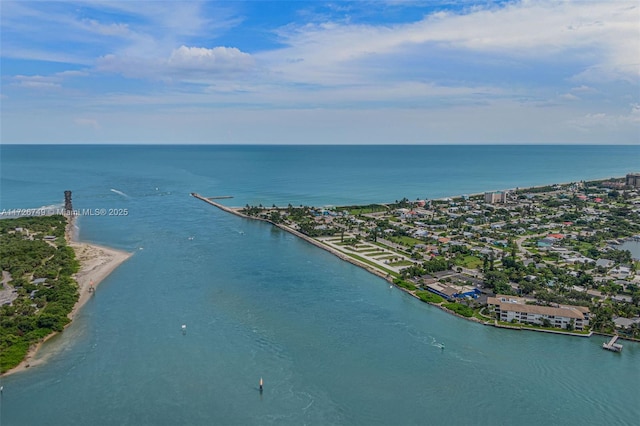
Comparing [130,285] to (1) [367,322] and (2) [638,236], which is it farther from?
(2) [638,236]

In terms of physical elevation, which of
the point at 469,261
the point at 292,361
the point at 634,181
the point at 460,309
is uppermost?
the point at 634,181

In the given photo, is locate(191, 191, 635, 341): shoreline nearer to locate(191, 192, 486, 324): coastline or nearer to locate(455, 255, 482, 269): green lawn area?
locate(191, 192, 486, 324): coastline

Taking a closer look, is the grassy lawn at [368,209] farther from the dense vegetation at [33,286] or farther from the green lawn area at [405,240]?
the dense vegetation at [33,286]

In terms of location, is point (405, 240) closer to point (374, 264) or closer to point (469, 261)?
point (469, 261)

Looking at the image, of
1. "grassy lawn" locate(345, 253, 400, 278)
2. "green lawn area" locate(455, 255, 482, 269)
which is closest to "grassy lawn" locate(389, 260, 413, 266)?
"grassy lawn" locate(345, 253, 400, 278)

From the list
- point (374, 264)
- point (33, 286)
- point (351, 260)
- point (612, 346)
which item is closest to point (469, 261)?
point (374, 264)

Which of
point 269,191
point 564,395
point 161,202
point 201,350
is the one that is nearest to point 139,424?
point 201,350

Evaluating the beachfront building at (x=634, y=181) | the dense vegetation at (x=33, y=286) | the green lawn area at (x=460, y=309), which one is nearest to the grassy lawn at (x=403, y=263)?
the green lawn area at (x=460, y=309)
